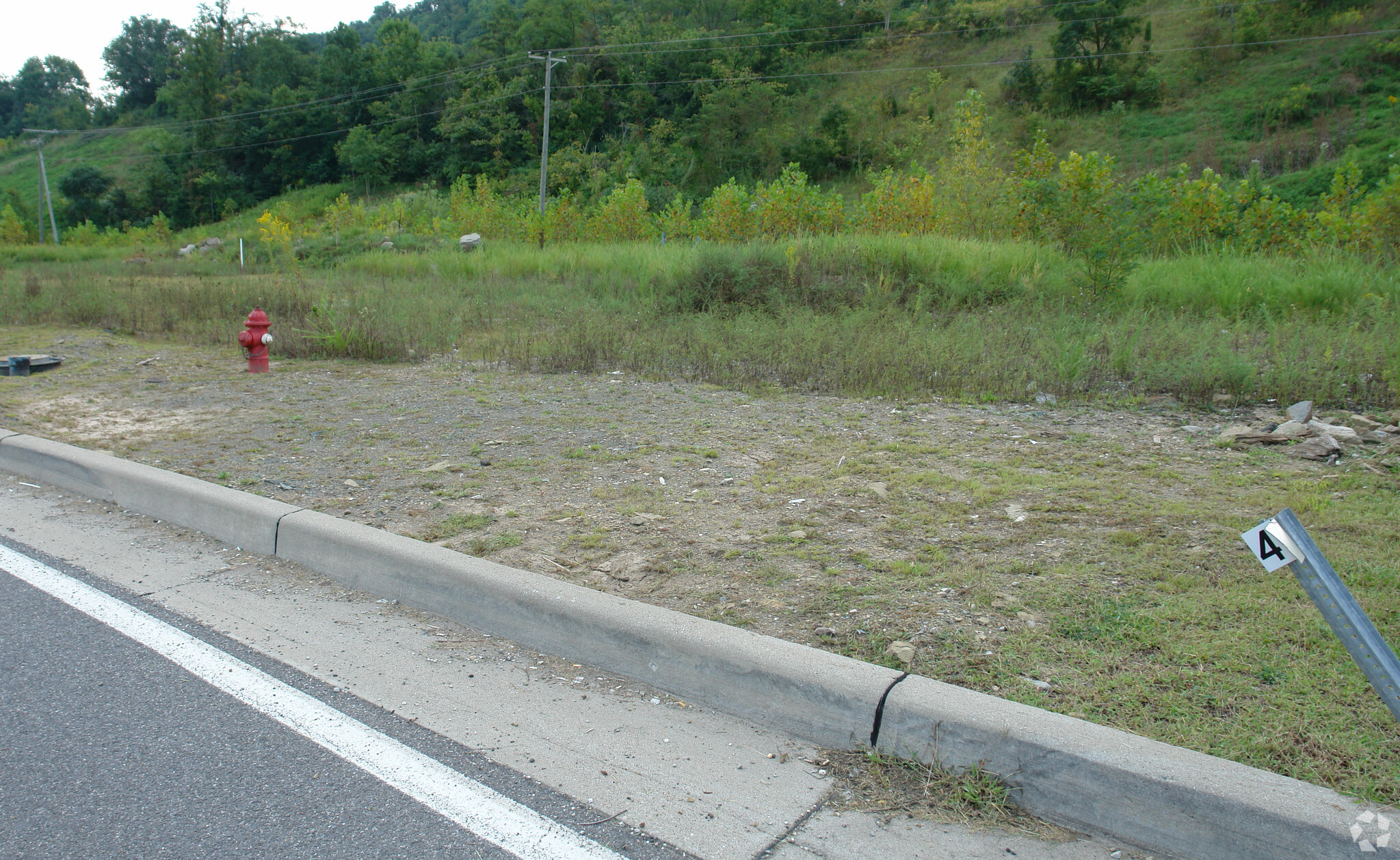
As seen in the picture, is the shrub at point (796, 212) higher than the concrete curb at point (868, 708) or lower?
higher

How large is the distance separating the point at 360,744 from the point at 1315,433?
561 cm

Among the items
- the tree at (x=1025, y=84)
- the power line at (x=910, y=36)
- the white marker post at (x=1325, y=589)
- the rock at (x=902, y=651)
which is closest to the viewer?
the white marker post at (x=1325, y=589)

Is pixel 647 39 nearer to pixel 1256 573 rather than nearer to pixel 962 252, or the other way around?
pixel 962 252

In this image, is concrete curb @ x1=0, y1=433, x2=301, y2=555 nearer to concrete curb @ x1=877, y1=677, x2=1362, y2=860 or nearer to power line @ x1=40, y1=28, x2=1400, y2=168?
concrete curb @ x1=877, y1=677, x2=1362, y2=860

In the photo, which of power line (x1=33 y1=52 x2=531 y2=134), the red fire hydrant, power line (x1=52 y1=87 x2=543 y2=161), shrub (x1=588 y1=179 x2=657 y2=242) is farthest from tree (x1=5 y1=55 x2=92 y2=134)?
the red fire hydrant

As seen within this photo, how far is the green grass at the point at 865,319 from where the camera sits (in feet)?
23.3

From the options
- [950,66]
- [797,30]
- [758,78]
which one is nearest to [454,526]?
[950,66]

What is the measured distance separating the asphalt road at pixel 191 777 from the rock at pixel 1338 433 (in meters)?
5.06

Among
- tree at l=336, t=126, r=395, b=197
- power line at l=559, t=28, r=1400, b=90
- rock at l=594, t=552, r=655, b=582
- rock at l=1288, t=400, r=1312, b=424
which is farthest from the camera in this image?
tree at l=336, t=126, r=395, b=197

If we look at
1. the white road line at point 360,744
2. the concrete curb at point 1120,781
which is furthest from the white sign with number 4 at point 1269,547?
the white road line at point 360,744

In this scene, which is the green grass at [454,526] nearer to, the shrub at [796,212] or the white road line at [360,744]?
the white road line at [360,744]

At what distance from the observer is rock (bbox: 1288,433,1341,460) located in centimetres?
503

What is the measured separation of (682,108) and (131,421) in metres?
66.1

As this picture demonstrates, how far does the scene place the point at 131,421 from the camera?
6.82m
